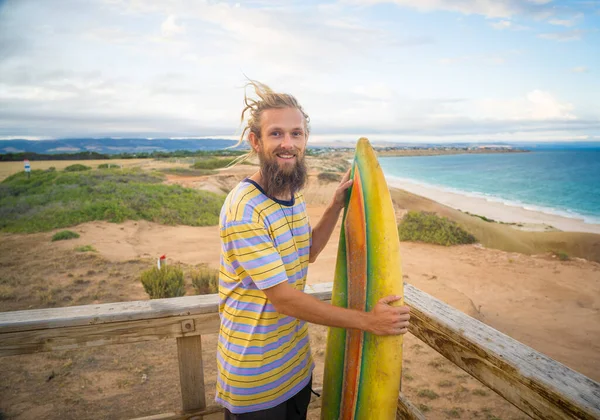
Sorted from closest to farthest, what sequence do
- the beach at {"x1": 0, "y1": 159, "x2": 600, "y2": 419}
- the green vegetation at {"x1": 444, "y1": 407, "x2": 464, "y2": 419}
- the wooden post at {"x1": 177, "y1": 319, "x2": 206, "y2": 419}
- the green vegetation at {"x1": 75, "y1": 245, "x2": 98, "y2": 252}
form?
the wooden post at {"x1": 177, "y1": 319, "x2": 206, "y2": 419} → the green vegetation at {"x1": 444, "y1": 407, "x2": 464, "y2": 419} → the beach at {"x1": 0, "y1": 159, "x2": 600, "y2": 419} → the green vegetation at {"x1": 75, "y1": 245, "x2": 98, "y2": 252}

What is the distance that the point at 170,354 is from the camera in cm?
484

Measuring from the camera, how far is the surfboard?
1.65 m

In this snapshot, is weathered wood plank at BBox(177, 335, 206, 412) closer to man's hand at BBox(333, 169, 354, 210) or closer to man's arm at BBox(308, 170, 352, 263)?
man's arm at BBox(308, 170, 352, 263)

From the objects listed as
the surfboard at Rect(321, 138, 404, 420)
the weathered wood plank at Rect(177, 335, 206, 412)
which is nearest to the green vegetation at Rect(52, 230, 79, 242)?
the weathered wood plank at Rect(177, 335, 206, 412)

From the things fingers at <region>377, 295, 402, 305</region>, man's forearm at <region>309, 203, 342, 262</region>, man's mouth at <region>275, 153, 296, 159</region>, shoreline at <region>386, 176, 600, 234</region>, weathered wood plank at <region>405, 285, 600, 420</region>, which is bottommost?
shoreline at <region>386, 176, 600, 234</region>

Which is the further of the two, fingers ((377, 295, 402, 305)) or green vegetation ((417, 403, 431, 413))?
green vegetation ((417, 403, 431, 413))

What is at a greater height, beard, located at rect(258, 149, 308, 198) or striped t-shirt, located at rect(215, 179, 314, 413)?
beard, located at rect(258, 149, 308, 198)

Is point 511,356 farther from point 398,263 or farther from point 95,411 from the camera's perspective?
point 95,411

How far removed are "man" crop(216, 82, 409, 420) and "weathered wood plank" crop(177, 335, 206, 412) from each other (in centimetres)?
38

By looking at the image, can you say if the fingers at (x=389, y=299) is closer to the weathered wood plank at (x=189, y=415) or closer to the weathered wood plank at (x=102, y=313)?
the weathered wood plank at (x=102, y=313)

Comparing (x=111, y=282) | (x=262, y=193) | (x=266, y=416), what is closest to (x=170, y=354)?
(x=111, y=282)

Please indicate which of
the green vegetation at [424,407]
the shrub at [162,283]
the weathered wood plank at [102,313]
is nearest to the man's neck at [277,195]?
the weathered wood plank at [102,313]

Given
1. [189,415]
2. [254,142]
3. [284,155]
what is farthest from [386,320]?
[189,415]

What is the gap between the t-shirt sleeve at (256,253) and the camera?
1.44 m
